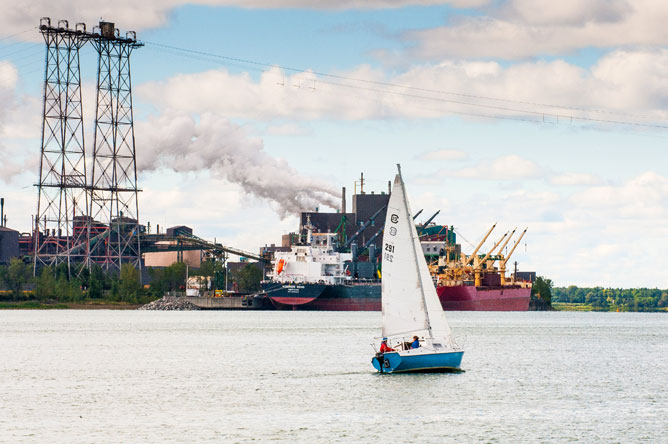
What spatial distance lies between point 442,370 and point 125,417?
63.2 ft

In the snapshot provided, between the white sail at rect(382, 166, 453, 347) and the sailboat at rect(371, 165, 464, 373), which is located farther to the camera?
the white sail at rect(382, 166, 453, 347)

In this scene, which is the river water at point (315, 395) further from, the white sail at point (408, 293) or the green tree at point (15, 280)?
the green tree at point (15, 280)

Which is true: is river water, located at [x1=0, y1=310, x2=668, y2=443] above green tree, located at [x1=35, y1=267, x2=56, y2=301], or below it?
below

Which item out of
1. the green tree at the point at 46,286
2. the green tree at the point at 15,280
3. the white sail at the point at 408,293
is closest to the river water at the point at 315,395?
the white sail at the point at 408,293

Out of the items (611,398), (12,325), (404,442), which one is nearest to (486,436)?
(404,442)

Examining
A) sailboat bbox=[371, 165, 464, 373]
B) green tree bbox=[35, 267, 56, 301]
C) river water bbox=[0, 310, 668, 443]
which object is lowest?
river water bbox=[0, 310, 668, 443]

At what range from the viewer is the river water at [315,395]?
46750 millimetres

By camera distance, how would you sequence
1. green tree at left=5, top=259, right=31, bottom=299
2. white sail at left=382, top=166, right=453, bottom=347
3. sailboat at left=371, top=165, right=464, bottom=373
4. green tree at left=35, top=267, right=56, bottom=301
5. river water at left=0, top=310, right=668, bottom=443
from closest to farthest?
1. river water at left=0, top=310, right=668, bottom=443
2. sailboat at left=371, top=165, right=464, bottom=373
3. white sail at left=382, top=166, right=453, bottom=347
4. green tree at left=35, top=267, right=56, bottom=301
5. green tree at left=5, top=259, right=31, bottom=299

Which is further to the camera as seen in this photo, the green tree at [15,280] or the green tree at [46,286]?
the green tree at [15,280]

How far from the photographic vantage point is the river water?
46750 millimetres

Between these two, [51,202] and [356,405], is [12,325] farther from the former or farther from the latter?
[356,405]

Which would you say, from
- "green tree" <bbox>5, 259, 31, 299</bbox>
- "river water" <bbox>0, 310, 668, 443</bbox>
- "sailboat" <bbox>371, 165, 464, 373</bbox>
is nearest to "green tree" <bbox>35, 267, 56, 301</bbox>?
"green tree" <bbox>5, 259, 31, 299</bbox>

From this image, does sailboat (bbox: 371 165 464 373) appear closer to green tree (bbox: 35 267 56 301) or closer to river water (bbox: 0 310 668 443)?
river water (bbox: 0 310 668 443)

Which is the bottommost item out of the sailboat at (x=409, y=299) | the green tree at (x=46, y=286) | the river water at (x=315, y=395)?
the river water at (x=315, y=395)
